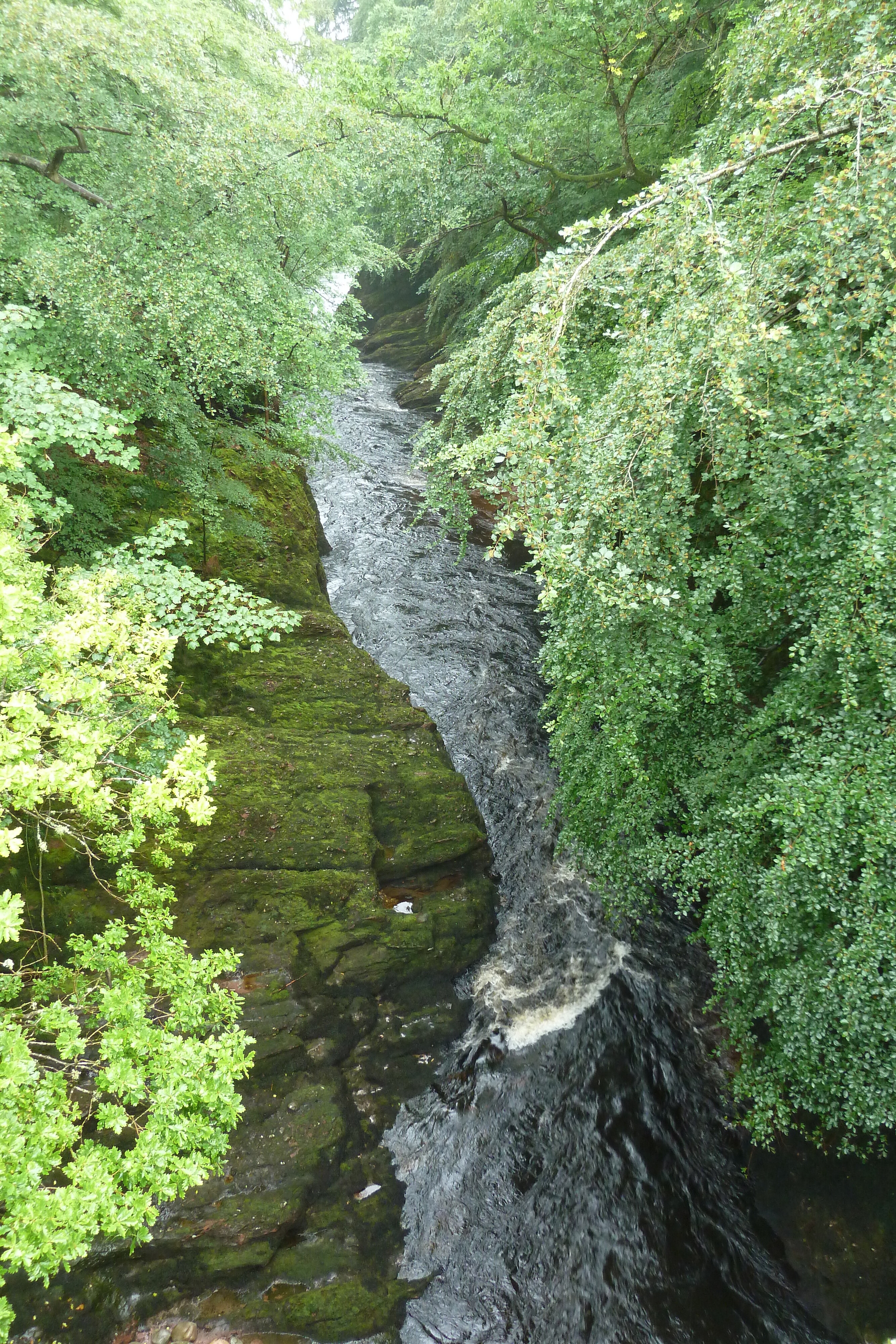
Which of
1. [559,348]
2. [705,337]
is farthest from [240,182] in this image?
[705,337]

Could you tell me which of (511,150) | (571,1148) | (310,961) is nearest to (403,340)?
(511,150)

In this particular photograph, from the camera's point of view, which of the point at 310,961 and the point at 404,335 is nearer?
the point at 310,961

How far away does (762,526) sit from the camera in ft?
16.1

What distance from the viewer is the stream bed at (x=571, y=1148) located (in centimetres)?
505

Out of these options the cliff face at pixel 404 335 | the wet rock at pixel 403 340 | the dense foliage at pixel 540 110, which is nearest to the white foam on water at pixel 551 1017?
the dense foliage at pixel 540 110

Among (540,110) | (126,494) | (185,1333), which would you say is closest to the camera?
(185,1333)

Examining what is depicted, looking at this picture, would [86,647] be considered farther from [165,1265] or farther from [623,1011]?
[623,1011]

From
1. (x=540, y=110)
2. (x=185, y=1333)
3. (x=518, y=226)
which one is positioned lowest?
(x=185, y=1333)

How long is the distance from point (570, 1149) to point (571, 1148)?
0.05ft

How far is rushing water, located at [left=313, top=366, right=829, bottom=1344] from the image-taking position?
16.6ft

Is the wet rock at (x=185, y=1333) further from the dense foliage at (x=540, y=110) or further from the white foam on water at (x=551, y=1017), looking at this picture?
the dense foliage at (x=540, y=110)

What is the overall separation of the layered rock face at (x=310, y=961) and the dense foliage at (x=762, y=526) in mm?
2836

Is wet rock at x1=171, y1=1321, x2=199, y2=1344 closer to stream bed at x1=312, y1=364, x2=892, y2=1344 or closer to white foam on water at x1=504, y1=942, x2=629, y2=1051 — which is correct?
stream bed at x1=312, y1=364, x2=892, y2=1344

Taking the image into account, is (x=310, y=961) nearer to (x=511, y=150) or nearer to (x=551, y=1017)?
(x=551, y=1017)
